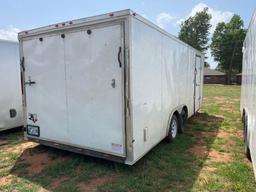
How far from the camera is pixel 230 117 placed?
8508 mm

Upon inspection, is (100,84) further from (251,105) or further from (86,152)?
(251,105)

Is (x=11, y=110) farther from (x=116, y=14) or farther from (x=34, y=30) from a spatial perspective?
(x=116, y=14)

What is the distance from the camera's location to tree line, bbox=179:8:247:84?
142 ft

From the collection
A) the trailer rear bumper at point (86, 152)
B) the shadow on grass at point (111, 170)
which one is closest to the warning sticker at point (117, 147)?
the trailer rear bumper at point (86, 152)

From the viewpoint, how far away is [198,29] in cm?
4603

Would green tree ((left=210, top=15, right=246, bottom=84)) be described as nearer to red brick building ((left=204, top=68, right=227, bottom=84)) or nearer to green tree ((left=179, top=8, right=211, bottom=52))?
green tree ((left=179, top=8, right=211, bottom=52))

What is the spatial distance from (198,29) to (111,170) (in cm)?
4810

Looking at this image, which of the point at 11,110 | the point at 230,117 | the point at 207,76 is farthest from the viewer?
the point at 207,76

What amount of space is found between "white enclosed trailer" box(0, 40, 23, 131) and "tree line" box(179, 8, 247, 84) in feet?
143

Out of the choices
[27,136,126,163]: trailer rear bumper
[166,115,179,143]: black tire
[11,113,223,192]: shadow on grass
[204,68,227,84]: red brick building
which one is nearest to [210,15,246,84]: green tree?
[204,68,227,84]: red brick building

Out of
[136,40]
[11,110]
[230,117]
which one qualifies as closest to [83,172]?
[136,40]

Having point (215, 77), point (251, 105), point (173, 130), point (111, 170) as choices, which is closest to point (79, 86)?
point (111, 170)

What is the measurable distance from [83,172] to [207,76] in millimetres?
51501

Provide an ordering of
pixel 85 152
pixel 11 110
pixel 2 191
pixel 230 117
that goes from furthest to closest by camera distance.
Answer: pixel 230 117 < pixel 11 110 < pixel 85 152 < pixel 2 191
